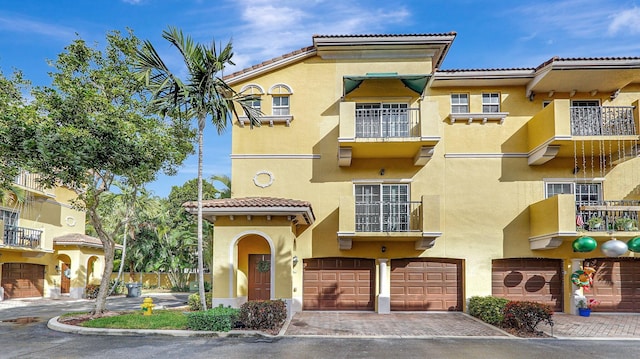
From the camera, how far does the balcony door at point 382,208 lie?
1789 cm

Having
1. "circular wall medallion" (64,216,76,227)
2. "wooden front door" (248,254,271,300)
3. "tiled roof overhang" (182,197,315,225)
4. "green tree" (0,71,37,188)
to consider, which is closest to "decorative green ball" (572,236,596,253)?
"tiled roof overhang" (182,197,315,225)

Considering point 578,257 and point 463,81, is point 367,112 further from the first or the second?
point 578,257

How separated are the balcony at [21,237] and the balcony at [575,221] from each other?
2401cm

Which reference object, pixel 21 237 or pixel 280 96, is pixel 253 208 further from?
pixel 21 237

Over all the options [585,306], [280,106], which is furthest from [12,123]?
[585,306]

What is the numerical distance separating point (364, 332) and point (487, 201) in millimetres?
7825

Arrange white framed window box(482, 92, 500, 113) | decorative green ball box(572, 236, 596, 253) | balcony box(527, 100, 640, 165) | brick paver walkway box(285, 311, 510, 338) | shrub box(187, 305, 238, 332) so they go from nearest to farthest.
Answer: shrub box(187, 305, 238, 332) → brick paver walkway box(285, 311, 510, 338) → decorative green ball box(572, 236, 596, 253) → balcony box(527, 100, 640, 165) → white framed window box(482, 92, 500, 113)

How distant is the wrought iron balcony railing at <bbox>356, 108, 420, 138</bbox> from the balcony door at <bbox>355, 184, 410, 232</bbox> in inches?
82.7

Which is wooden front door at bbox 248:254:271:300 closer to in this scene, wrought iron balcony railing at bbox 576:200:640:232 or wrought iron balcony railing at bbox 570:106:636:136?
wrought iron balcony railing at bbox 576:200:640:232

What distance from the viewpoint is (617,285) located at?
729 inches

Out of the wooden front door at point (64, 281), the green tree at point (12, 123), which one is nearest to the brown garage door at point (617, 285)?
the green tree at point (12, 123)

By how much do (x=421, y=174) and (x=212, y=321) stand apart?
9.78 meters

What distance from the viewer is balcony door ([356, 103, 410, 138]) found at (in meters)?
18.2

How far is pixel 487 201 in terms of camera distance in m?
18.6
